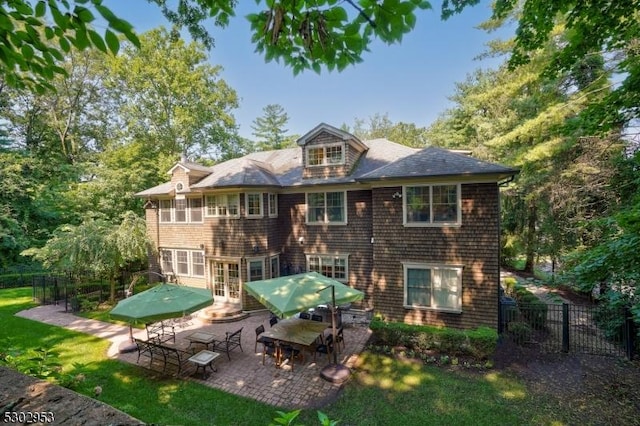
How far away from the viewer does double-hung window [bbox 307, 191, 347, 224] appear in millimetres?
13570

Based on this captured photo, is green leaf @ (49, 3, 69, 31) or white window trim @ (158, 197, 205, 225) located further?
white window trim @ (158, 197, 205, 225)

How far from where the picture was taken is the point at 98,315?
45.0ft

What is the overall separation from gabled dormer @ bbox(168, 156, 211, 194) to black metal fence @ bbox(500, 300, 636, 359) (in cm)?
1502

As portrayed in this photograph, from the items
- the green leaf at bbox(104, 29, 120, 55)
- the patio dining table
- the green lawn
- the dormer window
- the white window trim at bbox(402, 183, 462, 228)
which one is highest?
the dormer window

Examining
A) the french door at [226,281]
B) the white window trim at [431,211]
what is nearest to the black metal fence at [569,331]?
the white window trim at [431,211]

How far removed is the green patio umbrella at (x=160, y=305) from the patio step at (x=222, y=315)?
4015 millimetres

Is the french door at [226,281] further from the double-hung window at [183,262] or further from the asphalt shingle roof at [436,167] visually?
the asphalt shingle roof at [436,167]

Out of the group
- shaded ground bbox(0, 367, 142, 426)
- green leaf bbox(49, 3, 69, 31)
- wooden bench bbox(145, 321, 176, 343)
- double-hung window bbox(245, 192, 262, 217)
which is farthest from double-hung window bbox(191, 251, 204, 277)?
green leaf bbox(49, 3, 69, 31)

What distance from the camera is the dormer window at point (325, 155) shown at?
13789mm

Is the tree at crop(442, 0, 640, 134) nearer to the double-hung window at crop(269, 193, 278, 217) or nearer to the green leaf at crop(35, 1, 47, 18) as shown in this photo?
the green leaf at crop(35, 1, 47, 18)

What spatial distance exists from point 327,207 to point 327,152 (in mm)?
2592

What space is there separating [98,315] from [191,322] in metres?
4.68

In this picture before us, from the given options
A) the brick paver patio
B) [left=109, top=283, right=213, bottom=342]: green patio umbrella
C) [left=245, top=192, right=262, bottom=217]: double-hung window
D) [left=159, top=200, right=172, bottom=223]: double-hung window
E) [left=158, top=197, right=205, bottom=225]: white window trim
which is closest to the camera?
the brick paver patio

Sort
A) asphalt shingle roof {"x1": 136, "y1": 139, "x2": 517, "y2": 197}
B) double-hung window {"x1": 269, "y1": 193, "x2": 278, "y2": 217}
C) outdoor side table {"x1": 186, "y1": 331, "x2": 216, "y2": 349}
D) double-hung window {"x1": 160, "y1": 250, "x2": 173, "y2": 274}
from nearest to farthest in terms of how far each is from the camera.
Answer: outdoor side table {"x1": 186, "y1": 331, "x2": 216, "y2": 349}, asphalt shingle roof {"x1": 136, "y1": 139, "x2": 517, "y2": 197}, double-hung window {"x1": 269, "y1": 193, "x2": 278, "y2": 217}, double-hung window {"x1": 160, "y1": 250, "x2": 173, "y2": 274}
